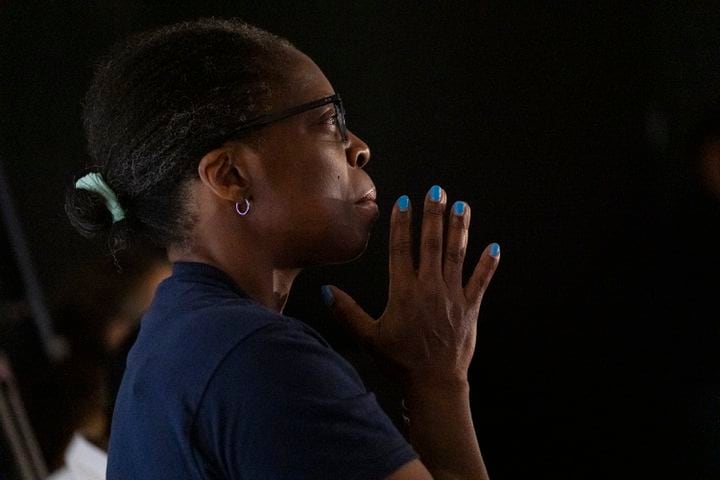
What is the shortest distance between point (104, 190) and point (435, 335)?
380 mm

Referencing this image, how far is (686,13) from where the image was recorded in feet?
4.49

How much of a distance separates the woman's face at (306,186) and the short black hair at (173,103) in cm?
3

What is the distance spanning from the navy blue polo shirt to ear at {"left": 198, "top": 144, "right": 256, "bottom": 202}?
0.13m

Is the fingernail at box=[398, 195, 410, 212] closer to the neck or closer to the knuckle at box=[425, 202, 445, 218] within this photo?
the knuckle at box=[425, 202, 445, 218]

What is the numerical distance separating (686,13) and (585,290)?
21.6 inches

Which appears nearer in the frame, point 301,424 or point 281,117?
point 301,424

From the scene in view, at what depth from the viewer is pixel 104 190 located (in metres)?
0.82

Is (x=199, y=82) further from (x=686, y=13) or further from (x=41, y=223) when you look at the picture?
(x=41, y=223)

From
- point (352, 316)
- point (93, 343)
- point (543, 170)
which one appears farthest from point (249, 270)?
point (93, 343)

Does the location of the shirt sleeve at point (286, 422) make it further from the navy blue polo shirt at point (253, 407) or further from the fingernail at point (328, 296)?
the fingernail at point (328, 296)

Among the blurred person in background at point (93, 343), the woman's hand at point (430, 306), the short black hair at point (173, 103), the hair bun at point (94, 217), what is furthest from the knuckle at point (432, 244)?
the blurred person in background at point (93, 343)

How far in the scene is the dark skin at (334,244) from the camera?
735 millimetres

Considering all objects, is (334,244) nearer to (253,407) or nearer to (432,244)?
(432,244)

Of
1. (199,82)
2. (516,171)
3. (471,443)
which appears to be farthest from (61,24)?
(471,443)
